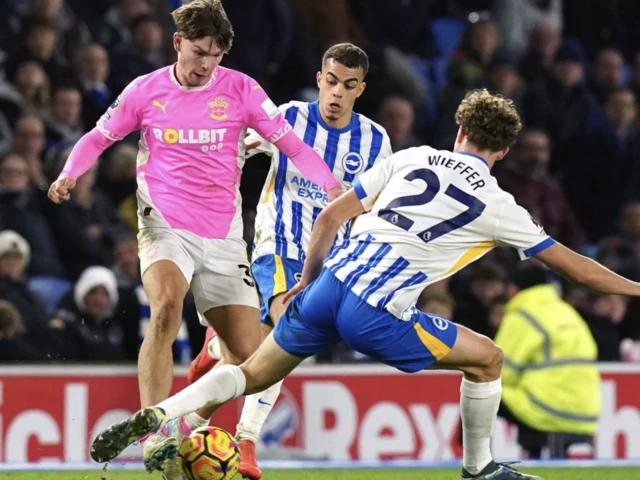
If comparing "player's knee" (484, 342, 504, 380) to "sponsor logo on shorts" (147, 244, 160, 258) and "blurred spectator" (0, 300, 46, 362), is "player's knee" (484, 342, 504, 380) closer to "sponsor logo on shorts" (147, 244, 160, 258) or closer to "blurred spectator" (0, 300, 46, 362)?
"sponsor logo on shorts" (147, 244, 160, 258)

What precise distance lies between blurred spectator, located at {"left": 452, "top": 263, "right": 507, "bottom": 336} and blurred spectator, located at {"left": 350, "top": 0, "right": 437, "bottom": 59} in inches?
128

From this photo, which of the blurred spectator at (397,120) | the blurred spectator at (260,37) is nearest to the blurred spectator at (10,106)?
the blurred spectator at (260,37)

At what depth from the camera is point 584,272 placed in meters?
6.35

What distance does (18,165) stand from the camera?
Result: 10.9 metres

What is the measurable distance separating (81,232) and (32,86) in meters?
1.40

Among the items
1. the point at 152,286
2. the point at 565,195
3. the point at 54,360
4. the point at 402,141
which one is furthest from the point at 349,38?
the point at 152,286

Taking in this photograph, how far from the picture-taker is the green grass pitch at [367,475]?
784 centimetres

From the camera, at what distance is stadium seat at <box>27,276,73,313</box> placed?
10.7 metres

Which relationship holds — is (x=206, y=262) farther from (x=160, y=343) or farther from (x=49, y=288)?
(x=49, y=288)

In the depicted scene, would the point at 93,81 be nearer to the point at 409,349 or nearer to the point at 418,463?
the point at 418,463

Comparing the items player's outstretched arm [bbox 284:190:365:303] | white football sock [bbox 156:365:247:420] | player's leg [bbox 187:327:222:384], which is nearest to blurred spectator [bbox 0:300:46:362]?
player's leg [bbox 187:327:222:384]

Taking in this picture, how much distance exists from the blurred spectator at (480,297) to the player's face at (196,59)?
182 inches

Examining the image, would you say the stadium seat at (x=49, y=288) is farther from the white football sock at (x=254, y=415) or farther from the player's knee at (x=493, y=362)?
the player's knee at (x=493, y=362)

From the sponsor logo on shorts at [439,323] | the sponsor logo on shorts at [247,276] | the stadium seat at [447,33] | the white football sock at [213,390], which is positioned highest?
the stadium seat at [447,33]
